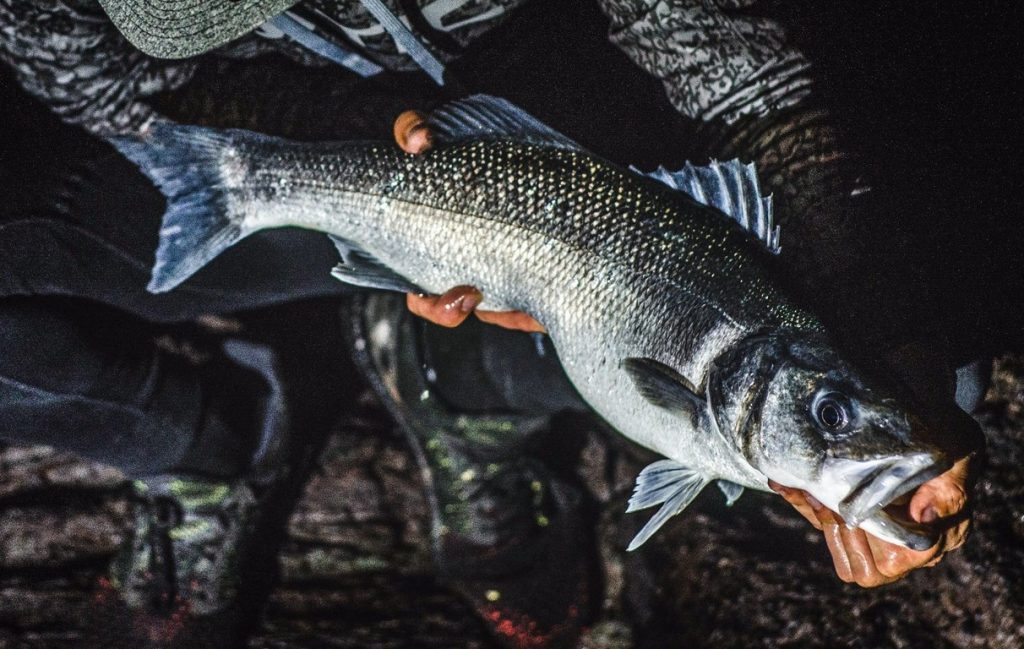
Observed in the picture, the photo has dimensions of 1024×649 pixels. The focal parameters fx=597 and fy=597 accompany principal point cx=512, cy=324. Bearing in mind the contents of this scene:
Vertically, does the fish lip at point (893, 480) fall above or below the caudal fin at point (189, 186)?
below

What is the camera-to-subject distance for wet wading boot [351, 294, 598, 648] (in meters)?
2.40

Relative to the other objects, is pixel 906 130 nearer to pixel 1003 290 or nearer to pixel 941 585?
pixel 1003 290

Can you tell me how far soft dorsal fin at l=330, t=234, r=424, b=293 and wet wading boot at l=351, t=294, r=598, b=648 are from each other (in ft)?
Answer: 2.05

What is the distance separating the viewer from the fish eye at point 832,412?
1.18 metres

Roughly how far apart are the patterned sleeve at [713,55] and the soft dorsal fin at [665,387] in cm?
80

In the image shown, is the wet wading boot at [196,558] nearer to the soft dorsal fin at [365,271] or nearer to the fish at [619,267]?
the fish at [619,267]

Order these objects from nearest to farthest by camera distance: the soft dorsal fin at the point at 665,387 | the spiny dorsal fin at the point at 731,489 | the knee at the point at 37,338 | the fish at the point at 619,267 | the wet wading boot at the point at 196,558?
the fish at the point at 619,267, the soft dorsal fin at the point at 665,387, the spiny dorsal fin at the point at 731,489, the knee at the point at 37,338, the wet wading boot at the point at 196,558

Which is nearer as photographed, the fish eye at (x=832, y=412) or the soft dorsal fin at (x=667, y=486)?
the fish eye at (x=832, y=412)

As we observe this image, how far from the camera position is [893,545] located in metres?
1.20

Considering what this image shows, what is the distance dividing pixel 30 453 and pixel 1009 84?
414 cm

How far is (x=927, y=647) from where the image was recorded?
1700mm

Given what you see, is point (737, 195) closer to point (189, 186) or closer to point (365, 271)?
point (365, 271)

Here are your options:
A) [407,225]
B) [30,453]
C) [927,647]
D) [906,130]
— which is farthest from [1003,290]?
[30,453]

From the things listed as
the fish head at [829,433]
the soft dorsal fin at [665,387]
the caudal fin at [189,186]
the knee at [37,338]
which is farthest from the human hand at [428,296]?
the knee at [37,338]
